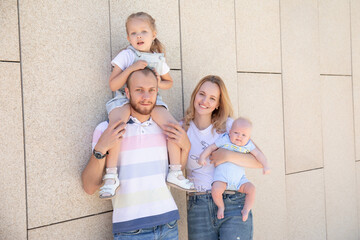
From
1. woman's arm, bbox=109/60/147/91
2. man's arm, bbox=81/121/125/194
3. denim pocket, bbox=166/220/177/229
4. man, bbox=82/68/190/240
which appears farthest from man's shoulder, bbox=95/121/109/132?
denim pocket, bbox=166/220/177/229

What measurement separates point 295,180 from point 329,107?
1218 mm

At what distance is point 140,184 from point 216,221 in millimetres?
765

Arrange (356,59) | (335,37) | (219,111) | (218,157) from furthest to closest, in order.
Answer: (356,59)
(335,37)
(219,111)
(218,157)

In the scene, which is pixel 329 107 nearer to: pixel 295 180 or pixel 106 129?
pixel 295 180

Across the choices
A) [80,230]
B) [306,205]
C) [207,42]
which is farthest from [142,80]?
[306,205]

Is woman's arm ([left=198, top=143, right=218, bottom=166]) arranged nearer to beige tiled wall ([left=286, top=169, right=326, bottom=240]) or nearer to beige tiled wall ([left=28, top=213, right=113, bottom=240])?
beige tiled wall ([left=28, top=213, right=113, bottom=240])

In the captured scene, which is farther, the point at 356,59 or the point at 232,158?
the point at 356,59

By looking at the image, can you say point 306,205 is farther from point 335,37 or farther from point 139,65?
point 139,65

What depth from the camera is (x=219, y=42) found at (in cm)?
390

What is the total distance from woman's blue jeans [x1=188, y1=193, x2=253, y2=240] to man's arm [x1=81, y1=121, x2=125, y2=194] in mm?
858

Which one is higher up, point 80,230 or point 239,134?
point 239,134

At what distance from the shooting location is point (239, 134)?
9.70 ft

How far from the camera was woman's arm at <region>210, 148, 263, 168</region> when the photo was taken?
9.58 ft

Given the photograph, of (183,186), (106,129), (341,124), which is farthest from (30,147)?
(341,124)
